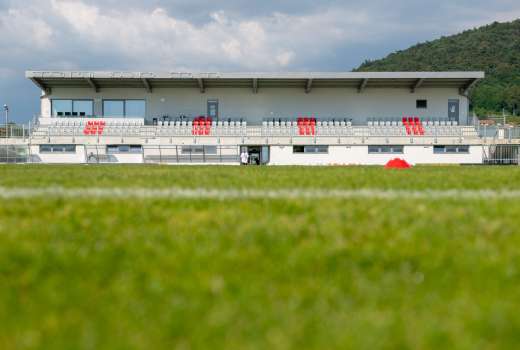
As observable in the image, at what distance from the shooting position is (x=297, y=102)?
41.1m

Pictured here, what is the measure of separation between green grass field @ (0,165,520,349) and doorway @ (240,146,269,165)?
3258cm

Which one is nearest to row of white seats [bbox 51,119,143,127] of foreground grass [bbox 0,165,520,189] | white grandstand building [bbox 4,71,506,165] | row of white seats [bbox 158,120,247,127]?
white grandstand building [bbox 4,71,506,165]

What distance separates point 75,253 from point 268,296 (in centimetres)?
147

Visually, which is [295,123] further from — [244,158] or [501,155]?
[501,155]

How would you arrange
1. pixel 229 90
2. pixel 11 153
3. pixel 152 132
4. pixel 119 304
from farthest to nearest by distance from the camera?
1. pixel 229 90
2. pixel 152 132
3. pixel 11 153
4. pixel 119 304

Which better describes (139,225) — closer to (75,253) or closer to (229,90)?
(75,253)

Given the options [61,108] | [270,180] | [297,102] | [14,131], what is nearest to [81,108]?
[61,108]

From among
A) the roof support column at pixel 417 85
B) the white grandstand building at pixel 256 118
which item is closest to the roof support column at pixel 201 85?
the white grandstand building at pixel 256 118

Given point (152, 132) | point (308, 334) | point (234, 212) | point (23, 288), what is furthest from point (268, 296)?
point (152, 132)

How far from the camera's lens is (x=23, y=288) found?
8.95 ft

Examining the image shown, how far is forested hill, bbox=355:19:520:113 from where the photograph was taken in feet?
308

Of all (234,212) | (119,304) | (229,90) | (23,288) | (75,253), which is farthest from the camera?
(229,90)

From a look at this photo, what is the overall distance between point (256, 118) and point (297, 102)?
3517 millimetres

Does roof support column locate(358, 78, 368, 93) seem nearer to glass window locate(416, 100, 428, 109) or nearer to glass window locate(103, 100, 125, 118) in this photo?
glass window locate(416, 100, 428, 109)
